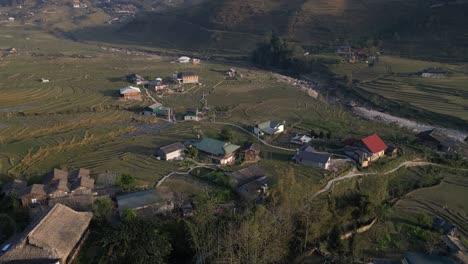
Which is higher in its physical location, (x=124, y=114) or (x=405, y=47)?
(x=405, y=47)

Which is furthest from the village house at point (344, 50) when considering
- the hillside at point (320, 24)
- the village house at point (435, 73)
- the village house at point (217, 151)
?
the village house at point (217, 151)

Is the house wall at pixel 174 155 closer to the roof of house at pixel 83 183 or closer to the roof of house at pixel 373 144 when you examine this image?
the roof of house at pixel 83 183

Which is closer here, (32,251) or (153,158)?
(32,251)

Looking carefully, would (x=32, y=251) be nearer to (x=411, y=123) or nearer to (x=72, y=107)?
(x=72, y=107)

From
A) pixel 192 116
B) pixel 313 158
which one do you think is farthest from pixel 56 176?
pixel 192 116

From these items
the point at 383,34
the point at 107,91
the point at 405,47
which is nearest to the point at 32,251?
the point at 107,91

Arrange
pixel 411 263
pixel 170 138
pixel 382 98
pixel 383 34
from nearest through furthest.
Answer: pixel 411 263 < pixel 170 138 < pixel 382 98 < pixel 383 34
